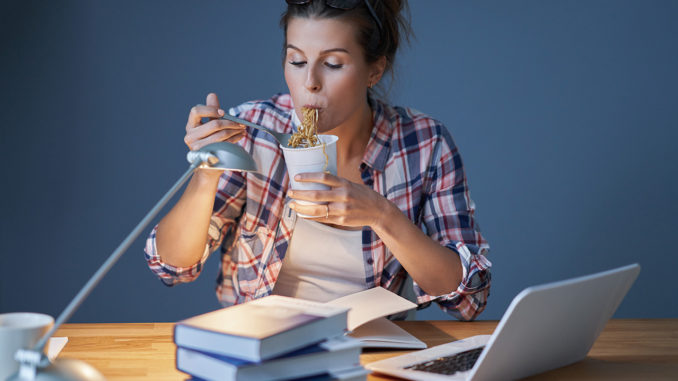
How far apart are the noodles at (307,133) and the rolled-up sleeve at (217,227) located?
0.30 m

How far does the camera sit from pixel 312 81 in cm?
167

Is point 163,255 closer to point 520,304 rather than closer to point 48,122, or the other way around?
point 520,304

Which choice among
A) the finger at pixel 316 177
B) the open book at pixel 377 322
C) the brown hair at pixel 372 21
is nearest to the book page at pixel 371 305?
the open book at pixel 377 322

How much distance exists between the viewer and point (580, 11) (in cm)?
303

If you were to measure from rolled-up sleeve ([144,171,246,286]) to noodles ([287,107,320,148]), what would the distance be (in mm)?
297

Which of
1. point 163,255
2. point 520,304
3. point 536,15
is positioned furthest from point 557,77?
point 520,304

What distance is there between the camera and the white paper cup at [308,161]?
1309 millimetres

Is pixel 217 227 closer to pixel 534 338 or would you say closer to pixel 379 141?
pixel 379 141

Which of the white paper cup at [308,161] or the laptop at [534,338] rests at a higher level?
the white paper cup at [308,161]

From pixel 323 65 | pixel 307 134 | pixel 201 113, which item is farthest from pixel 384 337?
pixel 323 65

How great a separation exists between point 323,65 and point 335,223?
0.39 metres

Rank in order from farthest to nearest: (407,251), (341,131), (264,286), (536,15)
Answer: (536,15), (341,131), (264,286), (407,251)

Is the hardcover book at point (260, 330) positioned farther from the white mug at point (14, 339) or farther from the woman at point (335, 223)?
the woman at point (335, 223)

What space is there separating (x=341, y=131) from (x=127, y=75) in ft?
4.41
